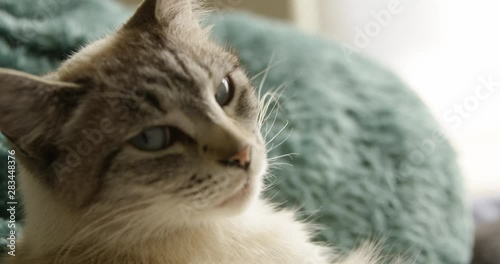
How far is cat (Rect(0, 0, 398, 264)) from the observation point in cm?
85

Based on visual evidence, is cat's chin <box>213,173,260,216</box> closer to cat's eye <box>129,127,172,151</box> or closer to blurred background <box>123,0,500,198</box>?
cat's eye <box>129,127,172,151</box>

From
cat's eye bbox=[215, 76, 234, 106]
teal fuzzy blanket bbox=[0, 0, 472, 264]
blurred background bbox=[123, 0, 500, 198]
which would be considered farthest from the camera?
blurred background bbox=[123, 0, 500, 198]

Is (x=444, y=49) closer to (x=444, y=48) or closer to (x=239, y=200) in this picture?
(x=444, y=48)

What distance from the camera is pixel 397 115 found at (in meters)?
1.58

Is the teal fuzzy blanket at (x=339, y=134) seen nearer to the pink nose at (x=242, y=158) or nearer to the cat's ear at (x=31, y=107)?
the pink nose at (x=242, y=158)

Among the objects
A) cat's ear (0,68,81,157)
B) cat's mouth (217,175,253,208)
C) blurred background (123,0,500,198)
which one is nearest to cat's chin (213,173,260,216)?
cat's mouth (217,175,253,208)

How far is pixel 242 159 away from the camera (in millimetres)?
865

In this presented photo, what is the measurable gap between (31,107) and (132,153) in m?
0.15

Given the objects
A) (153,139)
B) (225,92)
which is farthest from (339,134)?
(153,139)

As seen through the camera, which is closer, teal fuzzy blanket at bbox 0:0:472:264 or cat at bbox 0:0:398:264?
cat at bbox 0:0:398:264

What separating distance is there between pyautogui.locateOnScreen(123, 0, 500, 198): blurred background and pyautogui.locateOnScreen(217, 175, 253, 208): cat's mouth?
1.23 meters

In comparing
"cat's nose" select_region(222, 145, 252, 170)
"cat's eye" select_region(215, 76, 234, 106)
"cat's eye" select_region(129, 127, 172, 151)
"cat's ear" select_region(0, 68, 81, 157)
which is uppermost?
"cat's eye" select_region(215, 76, 234, 106)

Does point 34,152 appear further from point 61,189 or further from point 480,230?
point 480,230

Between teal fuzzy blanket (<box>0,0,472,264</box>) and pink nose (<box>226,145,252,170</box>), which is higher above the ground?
teal fuzzy blanket (<box>0,0,472,264</box>)
